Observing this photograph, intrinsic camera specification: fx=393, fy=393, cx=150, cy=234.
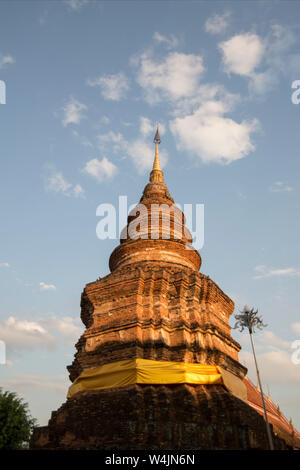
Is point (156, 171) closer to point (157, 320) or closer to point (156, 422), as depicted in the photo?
point (157, 320)

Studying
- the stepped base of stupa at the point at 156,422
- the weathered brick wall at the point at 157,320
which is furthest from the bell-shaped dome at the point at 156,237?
the stepped base of stupa at the point at 156,422

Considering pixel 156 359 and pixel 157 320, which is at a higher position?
pixel 157 320

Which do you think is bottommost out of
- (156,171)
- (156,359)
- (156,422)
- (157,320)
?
(156,422)

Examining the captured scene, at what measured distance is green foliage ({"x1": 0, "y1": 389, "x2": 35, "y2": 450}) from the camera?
50.6 feet

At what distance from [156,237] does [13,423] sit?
465 inches

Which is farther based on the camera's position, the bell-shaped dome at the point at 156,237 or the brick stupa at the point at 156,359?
the bell-shaped dome at the point at 156,237

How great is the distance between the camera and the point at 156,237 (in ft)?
74.8

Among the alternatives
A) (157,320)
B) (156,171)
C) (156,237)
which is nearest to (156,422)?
(157,320)

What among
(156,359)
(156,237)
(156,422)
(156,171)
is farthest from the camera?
(156,171)

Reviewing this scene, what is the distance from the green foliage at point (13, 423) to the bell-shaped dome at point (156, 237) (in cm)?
912

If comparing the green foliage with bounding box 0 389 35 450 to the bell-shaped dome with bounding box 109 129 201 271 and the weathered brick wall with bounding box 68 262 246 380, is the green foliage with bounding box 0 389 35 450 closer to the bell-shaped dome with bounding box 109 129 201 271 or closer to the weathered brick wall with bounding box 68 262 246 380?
the weathered brick wall with bounding box 68 262 246 380

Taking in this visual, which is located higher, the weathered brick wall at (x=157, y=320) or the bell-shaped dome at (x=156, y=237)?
the bell-shaped dome at (x=156, y=237)

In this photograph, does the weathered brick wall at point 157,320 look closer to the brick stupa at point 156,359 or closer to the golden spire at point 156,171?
the brick stupa at point 156,359

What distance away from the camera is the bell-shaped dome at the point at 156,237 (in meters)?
22.2
